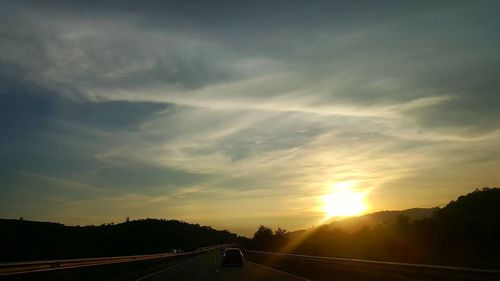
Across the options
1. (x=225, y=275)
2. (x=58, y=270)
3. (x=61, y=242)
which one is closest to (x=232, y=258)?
(x=225, y=275)

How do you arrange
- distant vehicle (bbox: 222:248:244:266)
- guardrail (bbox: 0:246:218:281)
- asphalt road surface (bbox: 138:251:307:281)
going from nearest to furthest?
guardrail (bbox: 0:246:218:281) → asphalt road surface (bbox: 138:251:307:281) → distant vehicle (bbox: 222:248:244:266)

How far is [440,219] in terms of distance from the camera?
65.9 metres

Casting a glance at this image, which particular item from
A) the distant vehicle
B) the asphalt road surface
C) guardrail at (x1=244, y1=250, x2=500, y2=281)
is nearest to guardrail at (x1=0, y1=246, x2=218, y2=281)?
the asphalt road surface

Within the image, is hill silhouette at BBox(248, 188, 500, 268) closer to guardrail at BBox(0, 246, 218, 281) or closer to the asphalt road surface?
the asphalt road surface

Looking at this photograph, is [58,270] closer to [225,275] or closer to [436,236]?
[225,275]

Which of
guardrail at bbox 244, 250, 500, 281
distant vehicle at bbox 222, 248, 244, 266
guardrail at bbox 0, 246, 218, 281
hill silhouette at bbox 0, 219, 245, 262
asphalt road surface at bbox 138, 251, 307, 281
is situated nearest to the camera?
guardrail at bbox 244, 250, 500, 281

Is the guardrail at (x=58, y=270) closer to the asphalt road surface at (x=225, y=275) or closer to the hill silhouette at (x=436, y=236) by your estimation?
the asphalt road surface at (x=225, y=275)

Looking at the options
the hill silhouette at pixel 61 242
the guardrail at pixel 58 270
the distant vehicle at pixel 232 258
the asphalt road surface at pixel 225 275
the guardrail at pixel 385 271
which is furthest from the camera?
the hill silhouette at pixel 61 242

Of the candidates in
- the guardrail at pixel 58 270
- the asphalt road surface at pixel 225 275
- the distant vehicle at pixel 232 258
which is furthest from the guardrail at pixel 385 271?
the guardrail at pixel 58 270

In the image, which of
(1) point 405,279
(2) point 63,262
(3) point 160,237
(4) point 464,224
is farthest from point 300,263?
(3) point 160,237

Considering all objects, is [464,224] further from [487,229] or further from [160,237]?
[160,237]

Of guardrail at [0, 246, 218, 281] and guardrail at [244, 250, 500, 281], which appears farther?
guardrail at [0, 246, 218, 281]

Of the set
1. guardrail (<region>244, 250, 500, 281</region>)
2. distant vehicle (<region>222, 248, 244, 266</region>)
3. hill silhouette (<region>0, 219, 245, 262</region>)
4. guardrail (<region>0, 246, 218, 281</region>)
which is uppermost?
hill silhouette (<region>0, 219, 245, 262</region>)

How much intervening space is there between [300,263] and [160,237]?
483 feet
